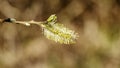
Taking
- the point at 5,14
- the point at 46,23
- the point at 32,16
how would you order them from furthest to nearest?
the point at 32,16 < the point at 5,14 < the point at 46,23

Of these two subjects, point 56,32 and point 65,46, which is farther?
point 65,46

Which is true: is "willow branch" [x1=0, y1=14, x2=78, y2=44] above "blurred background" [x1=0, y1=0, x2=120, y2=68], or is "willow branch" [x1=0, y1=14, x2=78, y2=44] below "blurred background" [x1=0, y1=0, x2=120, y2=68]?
below

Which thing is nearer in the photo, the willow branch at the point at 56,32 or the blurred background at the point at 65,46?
the willow branch at the point at 56,32

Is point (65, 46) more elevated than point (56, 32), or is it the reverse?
point (65, 46)

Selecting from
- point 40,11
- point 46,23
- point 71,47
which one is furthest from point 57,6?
point 46,23

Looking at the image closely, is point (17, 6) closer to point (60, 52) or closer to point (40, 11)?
point (40, 11)

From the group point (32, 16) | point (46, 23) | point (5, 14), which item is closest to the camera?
point (46, 23)

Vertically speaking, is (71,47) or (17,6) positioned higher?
(17,6)

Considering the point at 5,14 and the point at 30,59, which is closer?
the point at 5,14
